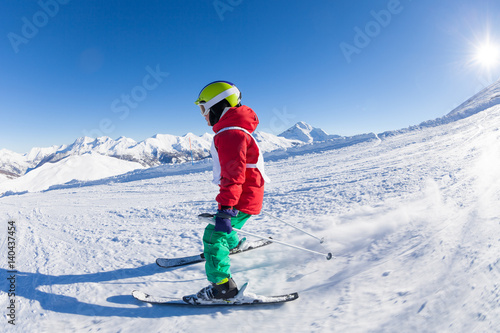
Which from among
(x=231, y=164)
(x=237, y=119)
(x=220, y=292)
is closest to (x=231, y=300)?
(x=220, y=292)

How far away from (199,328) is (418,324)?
1.64 metres

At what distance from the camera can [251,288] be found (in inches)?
104

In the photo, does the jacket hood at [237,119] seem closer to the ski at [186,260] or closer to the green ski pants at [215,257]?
the green ski pants at [215,257]

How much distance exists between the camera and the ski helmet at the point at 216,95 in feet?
8.63

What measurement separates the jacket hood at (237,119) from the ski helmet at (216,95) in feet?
0.68

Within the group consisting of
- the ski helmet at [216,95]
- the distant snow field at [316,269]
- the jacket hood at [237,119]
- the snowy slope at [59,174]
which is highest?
the snowy slope at [59,174]

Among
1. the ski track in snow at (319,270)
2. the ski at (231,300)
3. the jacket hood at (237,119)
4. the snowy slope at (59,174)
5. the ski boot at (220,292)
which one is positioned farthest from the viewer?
the snowy slope at (59,174)

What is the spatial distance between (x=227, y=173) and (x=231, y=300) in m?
1.23

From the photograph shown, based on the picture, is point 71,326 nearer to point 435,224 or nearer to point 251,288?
point 251,288

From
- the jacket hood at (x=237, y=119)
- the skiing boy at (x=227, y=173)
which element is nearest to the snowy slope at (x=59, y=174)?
the skiing boy at (x=227, y=173)

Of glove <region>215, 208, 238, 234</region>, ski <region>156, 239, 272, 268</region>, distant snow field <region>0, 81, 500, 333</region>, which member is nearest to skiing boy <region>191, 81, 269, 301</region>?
glove <region>215, 208, 238, 234</region>

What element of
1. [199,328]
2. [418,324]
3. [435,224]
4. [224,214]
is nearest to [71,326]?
[199,328]

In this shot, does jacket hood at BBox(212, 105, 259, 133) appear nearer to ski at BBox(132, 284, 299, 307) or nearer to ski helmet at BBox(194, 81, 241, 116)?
ski helmet at BBox(194, 81, 241, 116)

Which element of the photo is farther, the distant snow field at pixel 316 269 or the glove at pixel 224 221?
the glove at pixel 224 221
